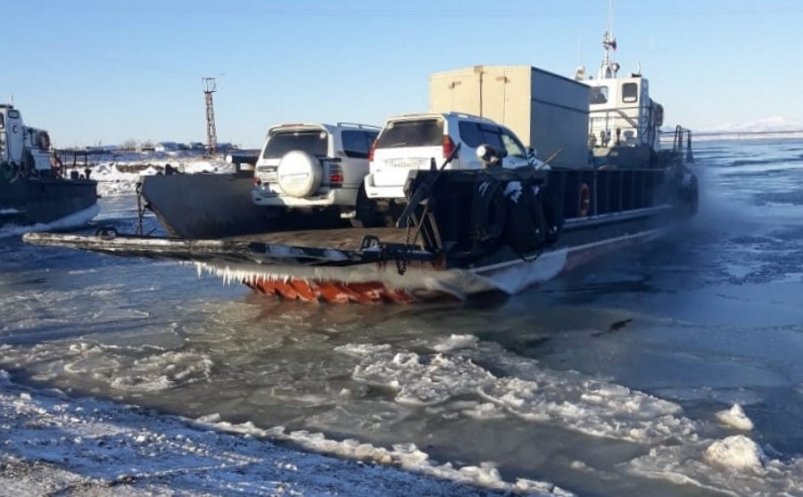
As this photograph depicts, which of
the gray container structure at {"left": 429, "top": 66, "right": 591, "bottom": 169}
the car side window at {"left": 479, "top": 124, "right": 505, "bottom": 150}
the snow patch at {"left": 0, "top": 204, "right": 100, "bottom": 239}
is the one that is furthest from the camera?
the snow patch at {"left": 0, "top": 204, "right": 100, "bottom": 239}

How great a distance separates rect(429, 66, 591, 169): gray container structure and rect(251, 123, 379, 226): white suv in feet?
13.7

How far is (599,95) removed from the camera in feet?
67.1

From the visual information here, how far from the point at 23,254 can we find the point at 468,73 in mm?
10565

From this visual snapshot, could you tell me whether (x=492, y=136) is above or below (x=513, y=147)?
above

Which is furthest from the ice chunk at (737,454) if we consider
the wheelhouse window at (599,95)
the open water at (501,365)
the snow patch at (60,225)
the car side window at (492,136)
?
the snow patch at (60,225)

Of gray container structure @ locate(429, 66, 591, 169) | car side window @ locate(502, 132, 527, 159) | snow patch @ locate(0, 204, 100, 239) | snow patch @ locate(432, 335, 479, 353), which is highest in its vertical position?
gray container structure @ locate(429, 66, 591, 169)

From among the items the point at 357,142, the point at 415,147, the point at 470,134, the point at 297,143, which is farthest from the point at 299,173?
the point at 470,134

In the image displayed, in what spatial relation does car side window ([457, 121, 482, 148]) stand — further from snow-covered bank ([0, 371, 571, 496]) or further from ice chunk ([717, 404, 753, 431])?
snow-covered bank ([0, 371, 571, 496])

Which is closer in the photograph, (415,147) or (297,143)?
(415,147)

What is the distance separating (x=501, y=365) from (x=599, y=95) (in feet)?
47.5

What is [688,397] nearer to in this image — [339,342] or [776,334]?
[776,334]

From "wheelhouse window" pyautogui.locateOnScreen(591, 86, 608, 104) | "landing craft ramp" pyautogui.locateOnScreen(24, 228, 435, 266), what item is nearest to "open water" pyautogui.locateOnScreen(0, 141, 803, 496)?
"landing craft ramp" pyautogui.locateOnScreen(24, 228, 435, 266)

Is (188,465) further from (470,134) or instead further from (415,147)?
(470,134)

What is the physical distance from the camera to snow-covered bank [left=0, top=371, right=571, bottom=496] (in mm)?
4270
